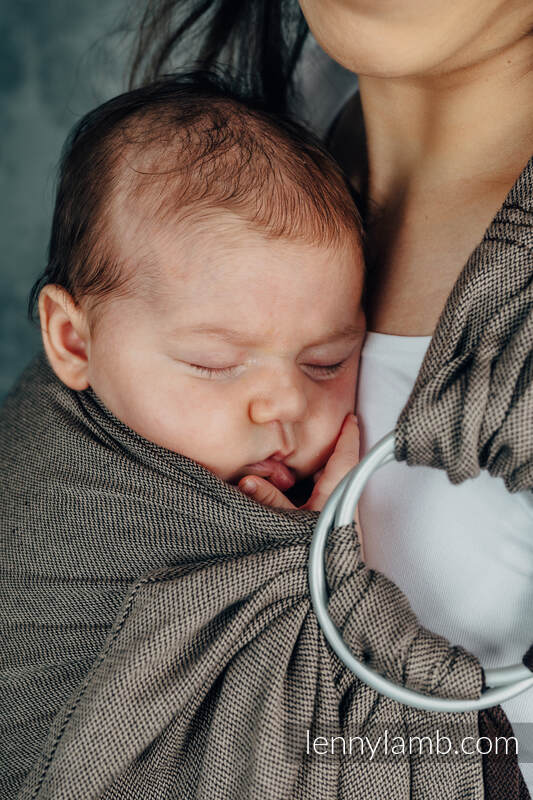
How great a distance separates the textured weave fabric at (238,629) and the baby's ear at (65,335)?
113mm

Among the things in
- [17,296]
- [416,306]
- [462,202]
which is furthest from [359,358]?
[17,296]

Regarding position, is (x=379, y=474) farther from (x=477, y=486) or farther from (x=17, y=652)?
(x=17, y=652)

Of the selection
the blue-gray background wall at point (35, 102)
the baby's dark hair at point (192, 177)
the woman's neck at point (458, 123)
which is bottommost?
the blue-gray background wall at point (35, 102)

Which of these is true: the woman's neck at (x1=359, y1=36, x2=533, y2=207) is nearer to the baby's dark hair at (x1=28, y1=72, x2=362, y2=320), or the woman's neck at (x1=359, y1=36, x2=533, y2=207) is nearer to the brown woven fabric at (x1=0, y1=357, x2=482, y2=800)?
the baby's dark hair at (x1=28, y1=72, x2=362, y2=320)

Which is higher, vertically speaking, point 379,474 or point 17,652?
point 379,474

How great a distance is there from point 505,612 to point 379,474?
156 millimetres

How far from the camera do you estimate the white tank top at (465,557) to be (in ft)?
2.05

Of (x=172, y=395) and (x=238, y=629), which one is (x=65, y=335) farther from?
(x=238, y=629)

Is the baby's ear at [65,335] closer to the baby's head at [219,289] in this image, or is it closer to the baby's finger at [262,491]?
the baby's head at [219,289]

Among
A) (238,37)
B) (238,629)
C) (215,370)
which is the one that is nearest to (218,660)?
(238,629)

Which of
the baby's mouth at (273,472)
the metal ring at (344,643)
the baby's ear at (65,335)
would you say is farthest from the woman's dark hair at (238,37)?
the metal ring at (344,643)

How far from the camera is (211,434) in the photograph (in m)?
0.73

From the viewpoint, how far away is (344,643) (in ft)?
1.75

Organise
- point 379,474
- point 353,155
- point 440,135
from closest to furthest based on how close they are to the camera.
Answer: point 379,474 → point 440,135 → point 353,155
